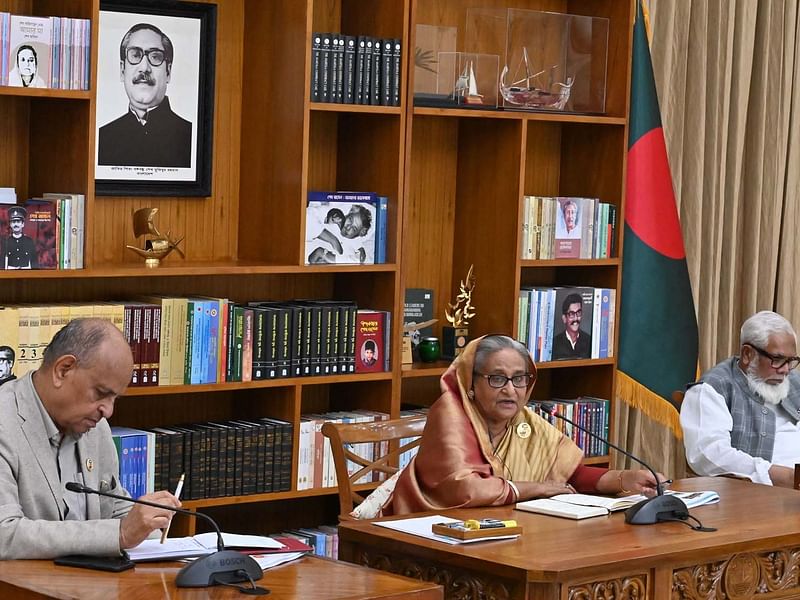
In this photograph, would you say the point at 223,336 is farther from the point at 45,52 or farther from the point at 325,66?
the point at 45,52

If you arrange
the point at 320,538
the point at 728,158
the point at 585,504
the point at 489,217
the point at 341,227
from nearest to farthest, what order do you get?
the point at 585,504
the point at 341,227
the point at 320,538
the point at 489,217
the point at 728,158

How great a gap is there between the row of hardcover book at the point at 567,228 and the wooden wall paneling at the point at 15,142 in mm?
1920

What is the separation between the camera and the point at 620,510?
3.69 metres

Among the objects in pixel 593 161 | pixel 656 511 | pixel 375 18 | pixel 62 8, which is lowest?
pixel 656 511

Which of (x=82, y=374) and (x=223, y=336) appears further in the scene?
(x=223, y=336)

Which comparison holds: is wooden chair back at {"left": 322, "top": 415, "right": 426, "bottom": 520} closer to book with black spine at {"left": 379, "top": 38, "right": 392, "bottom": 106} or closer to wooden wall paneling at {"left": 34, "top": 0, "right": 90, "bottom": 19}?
book with black spine at {"left": 379, "top": 38, "right": 392, "bottom": 106}

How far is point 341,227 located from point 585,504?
156 cm

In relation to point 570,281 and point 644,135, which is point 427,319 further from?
point 644,135

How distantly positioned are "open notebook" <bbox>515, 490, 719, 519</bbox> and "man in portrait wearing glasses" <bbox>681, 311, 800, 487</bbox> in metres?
0.86

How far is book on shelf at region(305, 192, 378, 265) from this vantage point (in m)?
4.77

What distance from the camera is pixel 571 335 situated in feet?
18.2

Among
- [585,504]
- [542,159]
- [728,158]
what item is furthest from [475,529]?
[728,158]

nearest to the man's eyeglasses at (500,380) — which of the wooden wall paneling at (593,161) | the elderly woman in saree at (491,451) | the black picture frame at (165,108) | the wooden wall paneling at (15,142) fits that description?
the elderly woman in saree at (491,451)

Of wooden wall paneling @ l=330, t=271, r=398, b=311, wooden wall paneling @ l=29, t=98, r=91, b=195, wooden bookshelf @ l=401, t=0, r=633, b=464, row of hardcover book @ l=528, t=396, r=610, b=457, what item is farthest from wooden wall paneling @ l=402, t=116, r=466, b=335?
wooden wall paneling @ l=29, t=98, r=91, b=195
